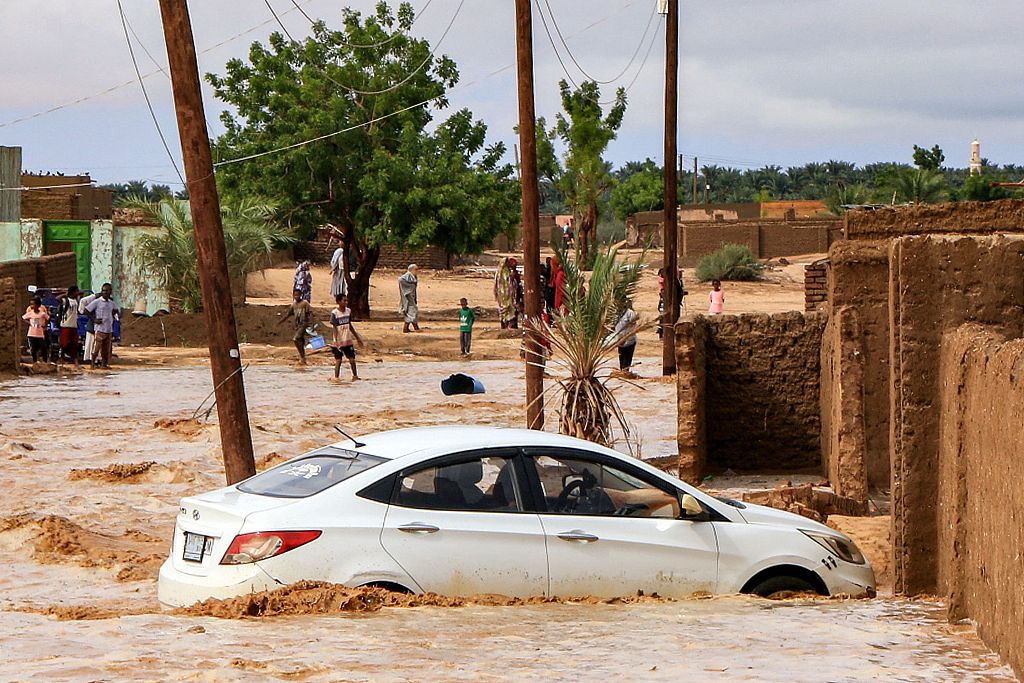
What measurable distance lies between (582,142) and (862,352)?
50.1 metres

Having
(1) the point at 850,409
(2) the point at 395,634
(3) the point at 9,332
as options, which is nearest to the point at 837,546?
(2) the point at 395,634

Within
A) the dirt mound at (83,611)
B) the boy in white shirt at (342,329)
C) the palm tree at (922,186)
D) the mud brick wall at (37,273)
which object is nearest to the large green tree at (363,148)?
the mud brick wall at (37,273)

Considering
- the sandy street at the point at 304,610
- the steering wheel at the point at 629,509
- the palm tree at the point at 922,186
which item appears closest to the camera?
the sandy street at the point at 304,610

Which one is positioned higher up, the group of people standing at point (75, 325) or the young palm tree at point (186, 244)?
the young palm tree at point (186, 244)

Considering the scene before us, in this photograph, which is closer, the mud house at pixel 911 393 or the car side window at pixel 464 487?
the mud house at pixel 911 393

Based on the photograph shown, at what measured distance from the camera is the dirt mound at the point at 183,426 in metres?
18.4

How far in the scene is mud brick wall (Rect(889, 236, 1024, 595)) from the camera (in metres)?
8.65

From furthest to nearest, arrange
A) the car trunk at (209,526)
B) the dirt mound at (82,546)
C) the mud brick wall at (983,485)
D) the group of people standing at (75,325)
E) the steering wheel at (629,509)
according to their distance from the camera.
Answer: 1. the group of people standing at (75,325)
2. the dirt mound at (82,546)
3. the steering wheel at (629,509)
4. the car trunk at (209,526)
5. the mud brick wall at (983,485)

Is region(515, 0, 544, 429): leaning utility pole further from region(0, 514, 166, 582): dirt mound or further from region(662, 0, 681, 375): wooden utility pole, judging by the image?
region(662, 0, 681, 375): wooden utility pole

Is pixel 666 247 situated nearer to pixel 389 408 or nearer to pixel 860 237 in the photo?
pixel 389 408

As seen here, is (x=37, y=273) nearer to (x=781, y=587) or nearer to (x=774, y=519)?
(x=774, y=519)

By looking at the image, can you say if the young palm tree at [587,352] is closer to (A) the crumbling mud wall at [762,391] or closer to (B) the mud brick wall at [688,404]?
(B) the mud brick wall at [688,404]

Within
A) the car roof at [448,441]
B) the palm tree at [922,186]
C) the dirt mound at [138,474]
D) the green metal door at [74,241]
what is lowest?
the dirt mound at [138,474]

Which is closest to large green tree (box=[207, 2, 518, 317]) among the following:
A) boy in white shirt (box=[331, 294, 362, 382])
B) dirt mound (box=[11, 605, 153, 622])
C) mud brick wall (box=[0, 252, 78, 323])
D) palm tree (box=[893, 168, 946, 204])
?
mud brick wall (box=[0, 252, 78, 323])
